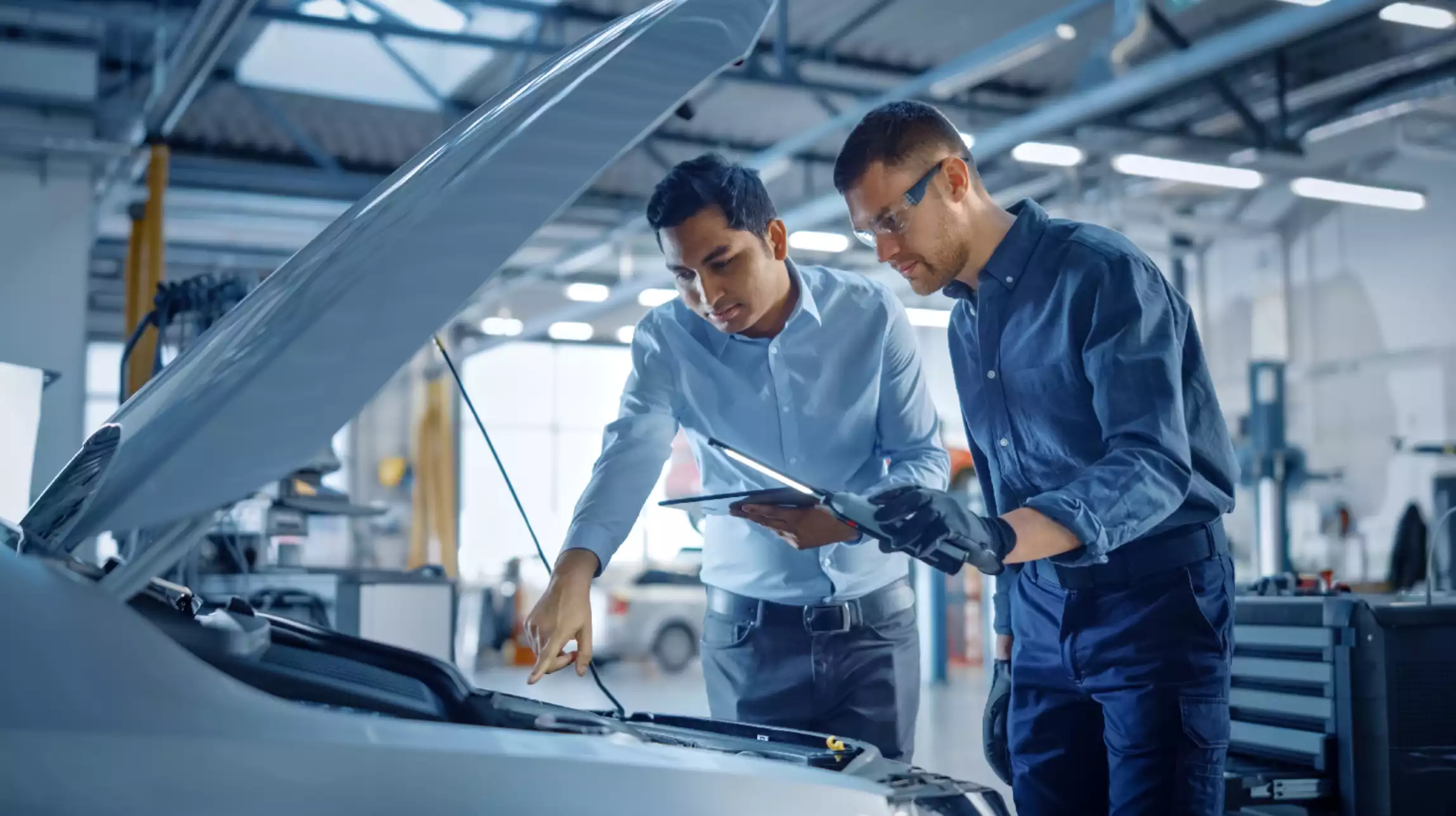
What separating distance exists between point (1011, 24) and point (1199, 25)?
1.53m

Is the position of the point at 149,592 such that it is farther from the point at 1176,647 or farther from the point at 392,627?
the point at 392,627

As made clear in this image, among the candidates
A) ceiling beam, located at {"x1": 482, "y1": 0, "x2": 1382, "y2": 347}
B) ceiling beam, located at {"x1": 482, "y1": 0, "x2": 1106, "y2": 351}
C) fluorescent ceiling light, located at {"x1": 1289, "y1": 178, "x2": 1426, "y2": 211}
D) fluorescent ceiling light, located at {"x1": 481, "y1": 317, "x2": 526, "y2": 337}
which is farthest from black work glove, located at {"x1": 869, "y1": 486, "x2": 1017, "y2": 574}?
fluorescent ceiling light, located at {"x1": 481, "y1": 317, "x2": 526, "y2": 337}

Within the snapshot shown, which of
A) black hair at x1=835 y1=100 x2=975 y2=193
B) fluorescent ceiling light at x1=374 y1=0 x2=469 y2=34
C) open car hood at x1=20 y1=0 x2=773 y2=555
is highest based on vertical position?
fluorescent ceiling light at x1=374 y1=0 x2=469 y2=34

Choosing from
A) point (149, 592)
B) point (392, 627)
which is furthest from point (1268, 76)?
point (149, 592)

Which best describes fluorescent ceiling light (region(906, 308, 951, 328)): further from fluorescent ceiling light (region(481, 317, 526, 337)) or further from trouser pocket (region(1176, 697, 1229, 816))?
trouser pocket (region(1176, 697, 1229, 816))

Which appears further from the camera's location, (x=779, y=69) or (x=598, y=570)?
(x=779, y=69)

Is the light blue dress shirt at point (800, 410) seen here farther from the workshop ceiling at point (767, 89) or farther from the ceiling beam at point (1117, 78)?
the workshop ceiling at point (767, 89)

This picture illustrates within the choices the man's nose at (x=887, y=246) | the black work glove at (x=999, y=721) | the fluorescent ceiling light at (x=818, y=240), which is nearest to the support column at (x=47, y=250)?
the fluorescent ceiling light at (x=818, y=240)

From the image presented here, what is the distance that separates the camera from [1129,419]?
4.87 ft

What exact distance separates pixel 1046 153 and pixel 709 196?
592cm

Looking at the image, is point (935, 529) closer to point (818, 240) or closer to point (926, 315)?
point (818, 240)

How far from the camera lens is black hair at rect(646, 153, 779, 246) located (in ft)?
6.46

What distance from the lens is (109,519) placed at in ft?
3.19

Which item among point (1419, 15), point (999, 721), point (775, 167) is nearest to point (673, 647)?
point (775, 167)
